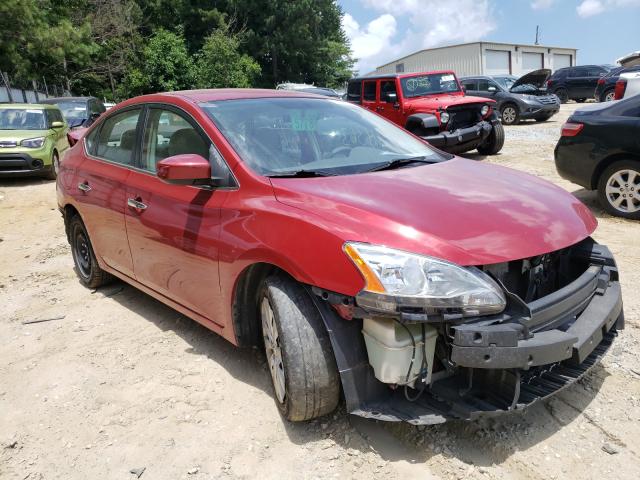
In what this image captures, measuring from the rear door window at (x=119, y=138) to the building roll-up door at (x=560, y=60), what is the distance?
160 feet

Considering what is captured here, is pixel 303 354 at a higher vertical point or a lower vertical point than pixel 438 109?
lower

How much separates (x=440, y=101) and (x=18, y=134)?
8.25m

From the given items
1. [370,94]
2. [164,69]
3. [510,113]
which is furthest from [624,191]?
[164,69]

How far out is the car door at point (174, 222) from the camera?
311 centimetres

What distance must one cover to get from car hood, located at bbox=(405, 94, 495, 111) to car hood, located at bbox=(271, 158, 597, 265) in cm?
793

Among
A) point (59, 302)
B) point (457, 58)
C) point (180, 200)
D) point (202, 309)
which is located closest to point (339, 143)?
point (180, 200)

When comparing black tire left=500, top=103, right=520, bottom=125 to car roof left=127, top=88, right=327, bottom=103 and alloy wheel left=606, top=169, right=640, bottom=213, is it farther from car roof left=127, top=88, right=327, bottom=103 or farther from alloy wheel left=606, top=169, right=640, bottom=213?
car roof left=127, top=88, right=327, bottom=103

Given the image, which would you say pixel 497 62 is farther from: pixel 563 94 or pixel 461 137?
pixel 461 137

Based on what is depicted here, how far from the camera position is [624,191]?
20.2ft

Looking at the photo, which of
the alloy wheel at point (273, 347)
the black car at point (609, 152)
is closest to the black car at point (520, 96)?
the black car at point (609, 152)

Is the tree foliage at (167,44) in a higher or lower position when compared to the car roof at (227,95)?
higher

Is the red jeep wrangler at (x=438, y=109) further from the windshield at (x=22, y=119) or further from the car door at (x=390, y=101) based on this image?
the windshield at (x=22, y=119)

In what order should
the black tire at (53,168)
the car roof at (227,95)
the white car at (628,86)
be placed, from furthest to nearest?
the black tire at (53,168) < the white car at (628,86) < the car roof at (227,95)

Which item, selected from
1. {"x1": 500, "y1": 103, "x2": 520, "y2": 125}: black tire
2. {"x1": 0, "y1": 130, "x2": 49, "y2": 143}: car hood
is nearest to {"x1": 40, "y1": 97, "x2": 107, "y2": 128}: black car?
{"x1": 0, "y1": 130, "x2": 49, "y2": 143}: car hood
